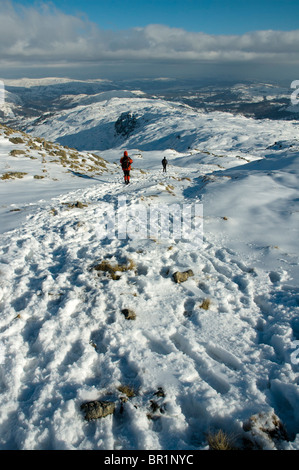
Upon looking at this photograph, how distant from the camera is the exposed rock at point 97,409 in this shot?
344 centimetres

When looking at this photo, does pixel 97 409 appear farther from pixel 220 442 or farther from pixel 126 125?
pixel 126 125

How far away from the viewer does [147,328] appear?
16.2ft

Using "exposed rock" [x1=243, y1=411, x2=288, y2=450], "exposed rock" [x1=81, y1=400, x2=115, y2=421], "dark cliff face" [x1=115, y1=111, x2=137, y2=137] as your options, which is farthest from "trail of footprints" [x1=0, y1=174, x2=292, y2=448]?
"dark cliff face" [x1=115, y1=111, x2=137, y2=137]

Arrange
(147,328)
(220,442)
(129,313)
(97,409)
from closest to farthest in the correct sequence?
(220,442) < (97,409) < (147,328) < (129,313)

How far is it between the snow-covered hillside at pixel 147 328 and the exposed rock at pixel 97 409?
0.07 m

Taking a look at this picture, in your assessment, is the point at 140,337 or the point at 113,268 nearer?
the point at 140,337

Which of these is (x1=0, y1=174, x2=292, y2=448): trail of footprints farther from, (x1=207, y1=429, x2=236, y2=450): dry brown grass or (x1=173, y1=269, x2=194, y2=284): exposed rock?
(x1=207, y1=429, x2=236, y2=450): dry brown grass

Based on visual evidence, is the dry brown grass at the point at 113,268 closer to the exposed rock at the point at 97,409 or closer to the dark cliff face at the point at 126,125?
the exposed rock at the point at 97,409

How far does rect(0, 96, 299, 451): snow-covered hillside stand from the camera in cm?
339

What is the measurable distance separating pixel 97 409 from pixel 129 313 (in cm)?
197

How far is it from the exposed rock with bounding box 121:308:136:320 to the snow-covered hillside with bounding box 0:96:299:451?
2 cm

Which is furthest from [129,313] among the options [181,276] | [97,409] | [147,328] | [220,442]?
[220,442]

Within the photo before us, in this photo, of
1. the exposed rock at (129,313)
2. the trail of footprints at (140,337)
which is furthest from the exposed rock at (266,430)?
the exposed rock at (129,313)
